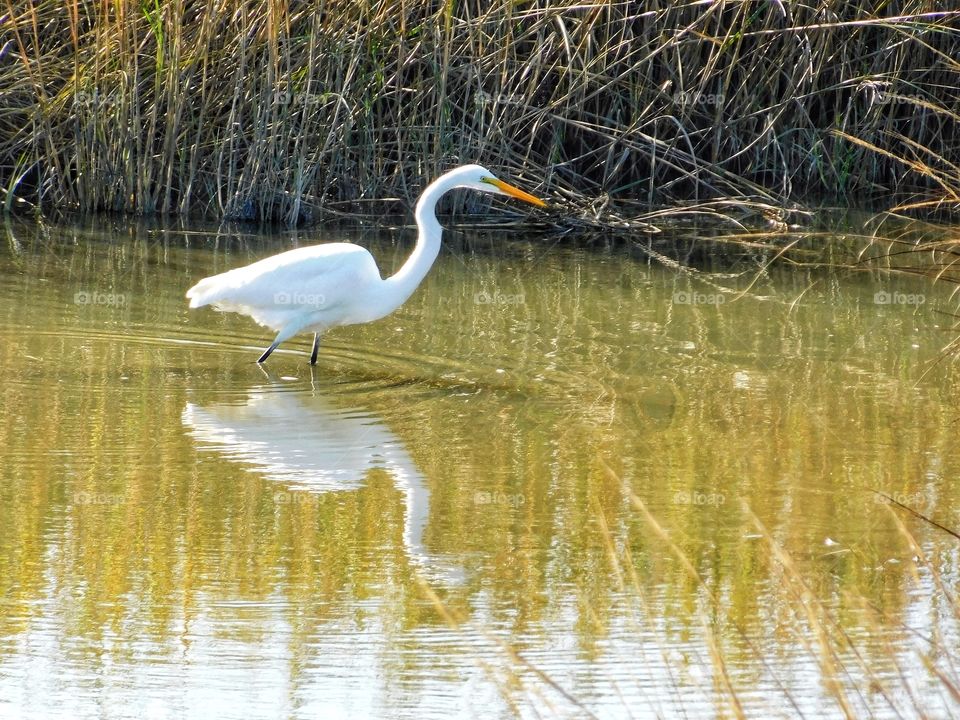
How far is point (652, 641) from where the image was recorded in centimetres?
309

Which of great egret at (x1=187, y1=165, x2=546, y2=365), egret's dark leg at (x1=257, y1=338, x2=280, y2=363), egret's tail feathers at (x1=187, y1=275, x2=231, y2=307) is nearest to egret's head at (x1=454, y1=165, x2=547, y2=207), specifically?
great egret at (x1=187, y1=165, x2=546, y2=365)

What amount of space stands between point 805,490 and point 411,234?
5512 mm

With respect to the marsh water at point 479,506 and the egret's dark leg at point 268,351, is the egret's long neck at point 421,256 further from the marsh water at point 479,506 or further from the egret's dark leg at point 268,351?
the egret's dark leg at point 268,351

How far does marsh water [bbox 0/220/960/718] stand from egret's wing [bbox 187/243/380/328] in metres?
0.25

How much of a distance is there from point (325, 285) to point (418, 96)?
351cm

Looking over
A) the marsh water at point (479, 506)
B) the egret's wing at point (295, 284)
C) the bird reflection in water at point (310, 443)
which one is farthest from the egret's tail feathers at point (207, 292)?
the bird reflection in water at point (310, 443)

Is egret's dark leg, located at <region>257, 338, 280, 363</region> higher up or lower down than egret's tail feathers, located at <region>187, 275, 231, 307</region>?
lower down

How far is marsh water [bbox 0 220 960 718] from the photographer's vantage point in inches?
111

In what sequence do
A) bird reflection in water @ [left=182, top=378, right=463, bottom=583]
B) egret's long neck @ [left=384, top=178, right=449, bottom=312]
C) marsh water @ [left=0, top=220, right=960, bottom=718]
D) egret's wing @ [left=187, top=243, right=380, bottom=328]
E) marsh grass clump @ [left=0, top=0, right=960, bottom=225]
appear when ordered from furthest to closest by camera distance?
marsh grass clump @ [left=0, top=0, right=960, bottom=225], egret's long neck @ [left=384, top=178, right=449, bottom=312], egret's wing @ [left=187, top=243, right=380, bottom=328], bird reflection in water @ [left=182, top=378, right=463, bottom=583], marsh water @ [left=0, top=220, right=960, bottom=718]

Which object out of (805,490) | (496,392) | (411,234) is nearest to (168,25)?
(411,234)

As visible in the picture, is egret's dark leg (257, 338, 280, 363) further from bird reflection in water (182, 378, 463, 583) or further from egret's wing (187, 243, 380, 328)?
bird reflection in water (182, 378, 463, 583)

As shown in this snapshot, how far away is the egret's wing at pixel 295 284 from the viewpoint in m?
5.80

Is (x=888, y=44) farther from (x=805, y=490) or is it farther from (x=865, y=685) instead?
(x=865, y=685)

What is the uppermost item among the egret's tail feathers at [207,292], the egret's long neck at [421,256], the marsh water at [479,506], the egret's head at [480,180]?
the egret's head at [480,180]
